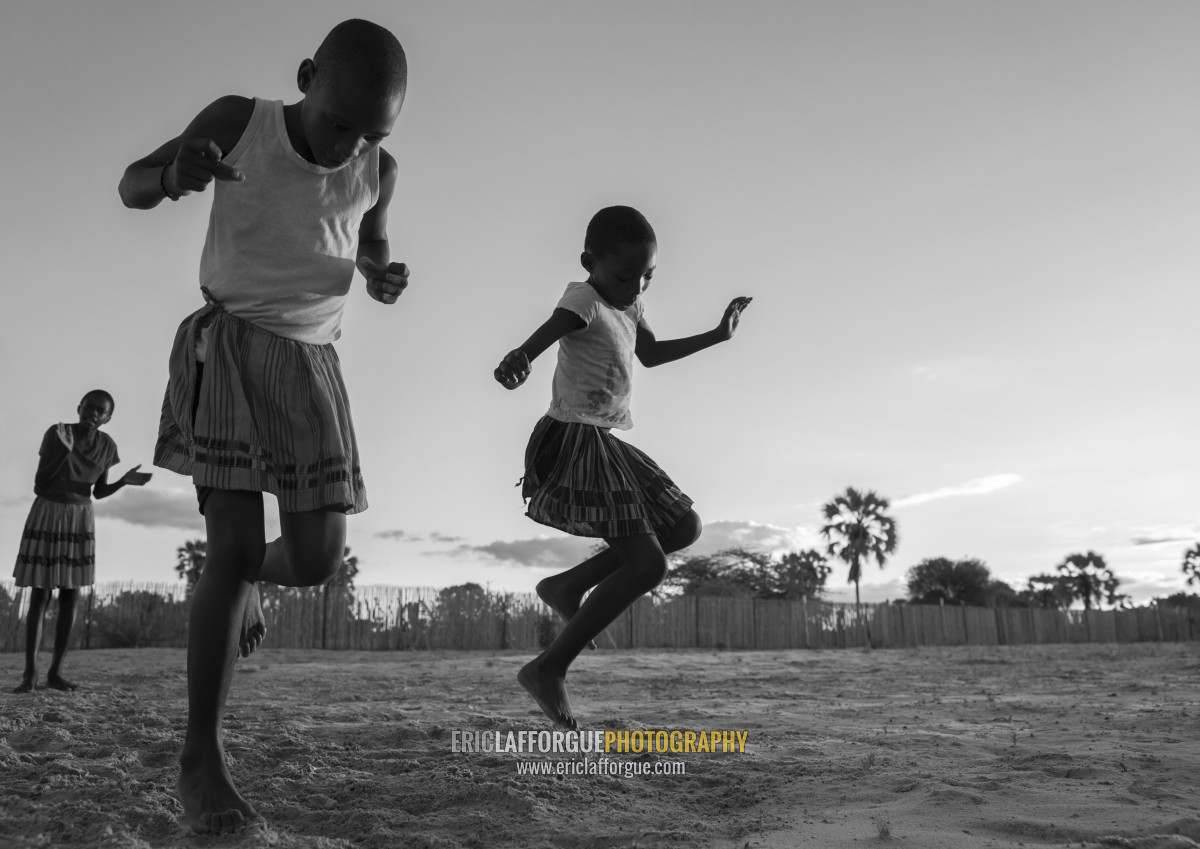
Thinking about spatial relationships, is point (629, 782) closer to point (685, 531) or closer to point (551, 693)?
point (551, 693)

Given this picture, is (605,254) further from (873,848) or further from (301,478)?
(873,848)

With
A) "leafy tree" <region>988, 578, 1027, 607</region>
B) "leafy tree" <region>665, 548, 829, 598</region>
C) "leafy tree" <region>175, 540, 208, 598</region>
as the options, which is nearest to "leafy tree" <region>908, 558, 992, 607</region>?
"leafy tree" <region>988, 578, 1027, 607</region>

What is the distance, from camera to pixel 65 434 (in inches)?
218

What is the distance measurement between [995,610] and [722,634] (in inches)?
533

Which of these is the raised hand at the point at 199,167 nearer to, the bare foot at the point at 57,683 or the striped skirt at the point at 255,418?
the striped skirt at the point at 255,418

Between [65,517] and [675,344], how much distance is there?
4.35 meters

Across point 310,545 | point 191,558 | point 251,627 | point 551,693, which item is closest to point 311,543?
point 310,545

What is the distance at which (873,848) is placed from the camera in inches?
71.0

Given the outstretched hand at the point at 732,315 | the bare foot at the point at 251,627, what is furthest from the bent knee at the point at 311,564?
the outstretched hand at the point at 732,315

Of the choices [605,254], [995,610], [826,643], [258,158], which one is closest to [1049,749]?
[605,254]

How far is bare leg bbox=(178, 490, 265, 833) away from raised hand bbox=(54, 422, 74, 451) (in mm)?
4215

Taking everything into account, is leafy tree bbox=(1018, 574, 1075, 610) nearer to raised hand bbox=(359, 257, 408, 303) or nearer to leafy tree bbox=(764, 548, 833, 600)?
leafy tree bbox=(764, 548, 833, 600)

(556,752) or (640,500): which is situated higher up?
(640,500)

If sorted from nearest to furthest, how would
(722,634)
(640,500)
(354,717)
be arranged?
(640,500), (354,717), (722,634)
